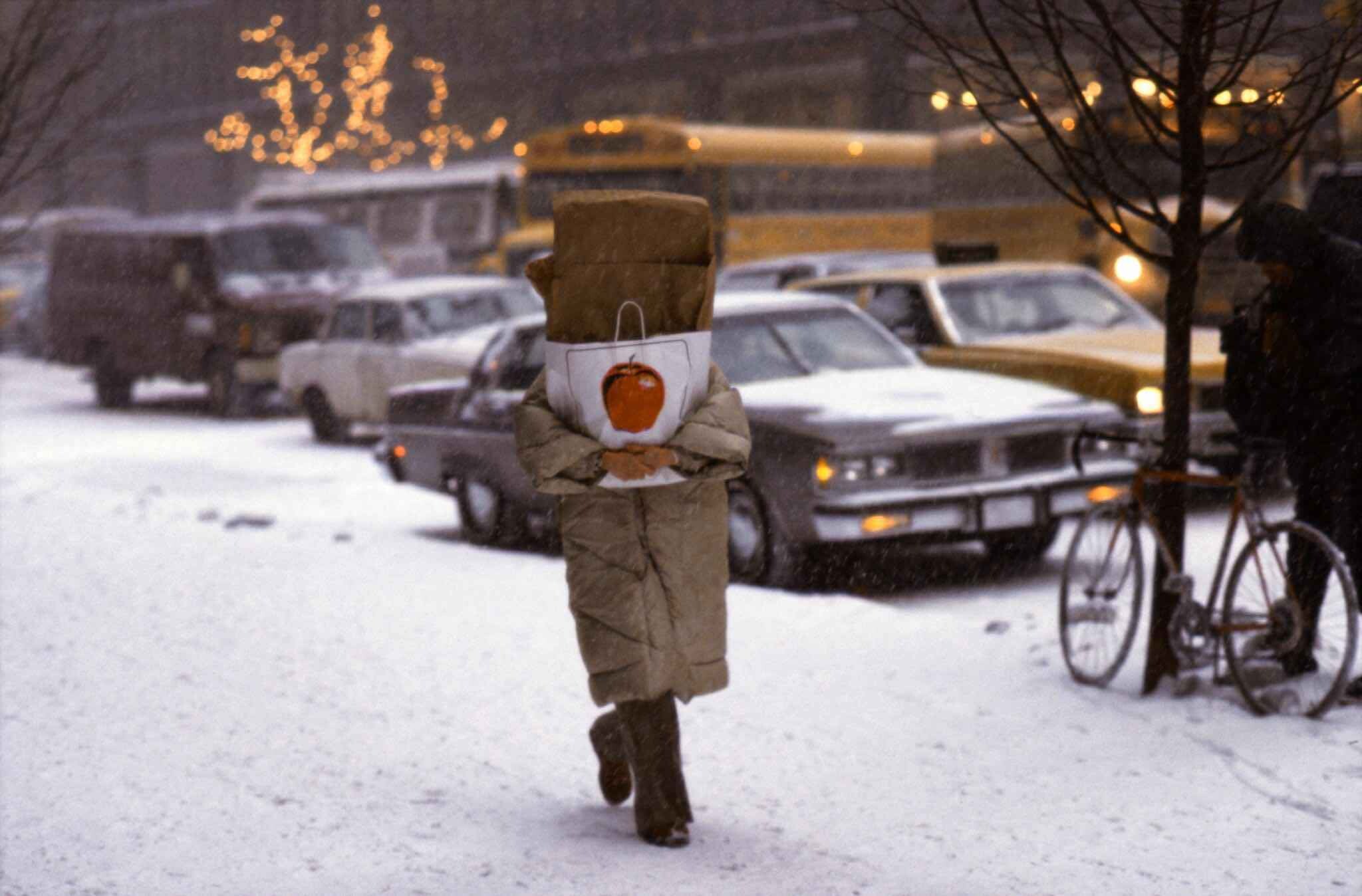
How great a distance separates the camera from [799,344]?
10.8 meters

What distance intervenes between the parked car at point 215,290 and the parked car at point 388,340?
8.60 ft

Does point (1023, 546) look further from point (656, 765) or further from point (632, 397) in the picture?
point (632, 397)

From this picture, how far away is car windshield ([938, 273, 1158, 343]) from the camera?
12680mm

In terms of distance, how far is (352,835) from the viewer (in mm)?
5523

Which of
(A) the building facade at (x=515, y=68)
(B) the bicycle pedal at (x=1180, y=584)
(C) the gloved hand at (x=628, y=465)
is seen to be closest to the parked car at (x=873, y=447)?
(B) the bicycle pedal at (x=1180, y=584)

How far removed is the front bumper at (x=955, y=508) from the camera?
9.32 m

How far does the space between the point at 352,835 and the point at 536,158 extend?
823 inches

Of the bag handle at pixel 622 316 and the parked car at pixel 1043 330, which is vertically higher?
the bag handle at pixel 622 316

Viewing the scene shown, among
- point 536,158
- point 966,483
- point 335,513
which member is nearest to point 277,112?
point 536,158

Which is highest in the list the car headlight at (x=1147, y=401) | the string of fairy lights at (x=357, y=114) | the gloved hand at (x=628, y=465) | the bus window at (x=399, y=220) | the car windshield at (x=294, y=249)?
the string of fairy lights at (x=357, y=114)

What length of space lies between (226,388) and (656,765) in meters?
17.8

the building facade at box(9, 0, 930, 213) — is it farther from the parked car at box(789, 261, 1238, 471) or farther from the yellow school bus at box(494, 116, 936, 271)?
A: the parked car at box(789, 261, 1238, 471)

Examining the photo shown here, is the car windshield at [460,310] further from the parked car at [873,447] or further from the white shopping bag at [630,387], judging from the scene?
the white shopping bag at [630,387]

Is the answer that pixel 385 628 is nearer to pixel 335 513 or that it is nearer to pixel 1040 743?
pixel 1040 743
